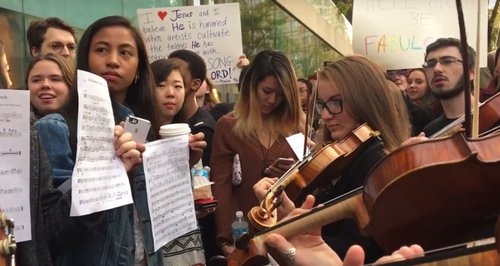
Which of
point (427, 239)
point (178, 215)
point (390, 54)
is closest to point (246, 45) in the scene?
point (390, 54)

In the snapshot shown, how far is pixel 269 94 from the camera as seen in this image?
366 centimetres

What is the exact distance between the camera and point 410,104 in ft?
17.7

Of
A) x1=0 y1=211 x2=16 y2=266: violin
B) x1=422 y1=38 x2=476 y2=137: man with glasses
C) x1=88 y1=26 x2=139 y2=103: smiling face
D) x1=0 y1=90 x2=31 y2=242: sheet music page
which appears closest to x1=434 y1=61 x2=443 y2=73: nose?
x1=422 y1=38 x2=476 y2=137: man with glasses

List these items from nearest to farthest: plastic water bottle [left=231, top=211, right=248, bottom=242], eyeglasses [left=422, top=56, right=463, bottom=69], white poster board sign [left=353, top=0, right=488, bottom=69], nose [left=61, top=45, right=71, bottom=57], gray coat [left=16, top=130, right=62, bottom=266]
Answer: gray coat [left=16, top=130, right=62, bottom=266] < plastic water bottle [left=231, top=211, right=248, bottom=242] < eyeglasses [left=422, top=56, right=463, bottom=69] < nose [left=61, top=45, right=71, bottom=57] < white poster board sign [left=353, top=0, right=488, bottom=69]

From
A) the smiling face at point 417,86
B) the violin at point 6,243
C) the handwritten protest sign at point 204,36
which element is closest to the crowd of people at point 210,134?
the violin at point 6,243

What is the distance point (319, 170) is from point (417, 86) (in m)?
4.11

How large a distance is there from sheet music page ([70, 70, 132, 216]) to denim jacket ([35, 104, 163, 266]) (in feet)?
0.29

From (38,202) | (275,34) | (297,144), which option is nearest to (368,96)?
(297,144)

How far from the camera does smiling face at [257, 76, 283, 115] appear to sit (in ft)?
12.0

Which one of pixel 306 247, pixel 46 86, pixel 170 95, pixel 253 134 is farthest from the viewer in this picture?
pixel 170 95

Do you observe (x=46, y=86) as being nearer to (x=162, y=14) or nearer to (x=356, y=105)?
(x=356, y=105)

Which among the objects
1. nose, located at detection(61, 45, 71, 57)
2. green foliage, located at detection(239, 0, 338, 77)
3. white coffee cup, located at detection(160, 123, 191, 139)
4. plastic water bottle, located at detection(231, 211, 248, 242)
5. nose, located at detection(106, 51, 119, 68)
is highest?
green foliage, located at detection(239, 0, 338, 77)

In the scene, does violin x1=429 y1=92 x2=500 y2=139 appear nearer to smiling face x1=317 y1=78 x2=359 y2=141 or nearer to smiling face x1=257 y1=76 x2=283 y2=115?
smiling face x1=317 y1=78 x2=359 y2=141

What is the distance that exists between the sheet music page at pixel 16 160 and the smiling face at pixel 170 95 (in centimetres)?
205
